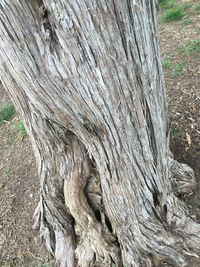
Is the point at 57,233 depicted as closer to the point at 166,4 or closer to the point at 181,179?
the point at 181,179

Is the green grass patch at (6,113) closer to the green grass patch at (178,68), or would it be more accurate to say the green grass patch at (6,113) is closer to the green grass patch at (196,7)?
the green grass patch at (178,68)

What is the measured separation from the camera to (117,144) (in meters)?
1.99

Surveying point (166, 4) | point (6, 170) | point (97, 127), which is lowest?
point (6, 170)

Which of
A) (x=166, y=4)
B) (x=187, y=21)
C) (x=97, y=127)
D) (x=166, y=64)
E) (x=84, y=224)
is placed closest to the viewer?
(x=97, y=127)

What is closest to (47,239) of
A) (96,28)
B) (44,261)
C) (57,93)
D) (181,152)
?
(44,261)

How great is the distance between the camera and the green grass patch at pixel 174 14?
4910 millimetres

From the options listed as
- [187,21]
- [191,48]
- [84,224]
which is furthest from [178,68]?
[84,224]

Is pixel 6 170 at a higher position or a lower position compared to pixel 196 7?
lower

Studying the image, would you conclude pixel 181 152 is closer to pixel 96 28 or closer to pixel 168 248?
pixel 168 248

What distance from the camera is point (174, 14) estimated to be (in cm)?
495

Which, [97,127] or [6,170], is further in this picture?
[6,170]

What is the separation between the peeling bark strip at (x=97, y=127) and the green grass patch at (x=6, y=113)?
1905 millimetres

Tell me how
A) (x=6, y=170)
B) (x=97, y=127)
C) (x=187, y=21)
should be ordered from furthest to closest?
(x=187, y=21) → (x=6, y=170) → (x=97, y=127)

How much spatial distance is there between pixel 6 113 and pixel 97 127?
10.2ft
